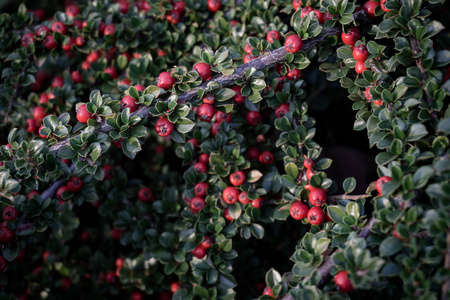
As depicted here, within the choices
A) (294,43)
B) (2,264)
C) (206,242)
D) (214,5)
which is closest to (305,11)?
(294,43)

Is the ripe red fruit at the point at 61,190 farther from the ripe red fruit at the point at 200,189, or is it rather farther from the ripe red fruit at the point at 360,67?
the ripe red fruit at the point at 360,67

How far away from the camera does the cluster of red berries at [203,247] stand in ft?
7.91

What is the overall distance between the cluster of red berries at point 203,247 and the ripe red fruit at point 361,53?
4.73ft

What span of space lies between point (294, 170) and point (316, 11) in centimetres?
99

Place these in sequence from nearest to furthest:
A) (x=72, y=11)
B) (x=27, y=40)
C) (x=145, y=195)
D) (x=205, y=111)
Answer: (x=205, y=111) < (x=27, y=40) < (x=145, y=195) < (x=72, y=11)

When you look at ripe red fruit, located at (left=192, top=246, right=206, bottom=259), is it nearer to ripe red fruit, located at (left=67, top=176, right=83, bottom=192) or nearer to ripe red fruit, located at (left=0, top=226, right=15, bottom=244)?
ripe red fruit, located at (left=67, top=176, right=83, bottom=192)

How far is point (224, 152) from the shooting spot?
2.46 meters

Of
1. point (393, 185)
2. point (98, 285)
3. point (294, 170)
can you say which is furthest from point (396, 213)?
point (98, 285)

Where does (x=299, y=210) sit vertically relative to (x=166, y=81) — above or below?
Result: below

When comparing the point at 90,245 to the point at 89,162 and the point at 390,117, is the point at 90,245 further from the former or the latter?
the point at 390,117

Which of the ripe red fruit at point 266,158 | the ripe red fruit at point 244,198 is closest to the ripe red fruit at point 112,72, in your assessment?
the ripe red fruit at point 266,158

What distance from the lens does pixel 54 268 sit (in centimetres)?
306

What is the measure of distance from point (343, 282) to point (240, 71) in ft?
4.10

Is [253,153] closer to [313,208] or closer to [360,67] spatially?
[313,208]
